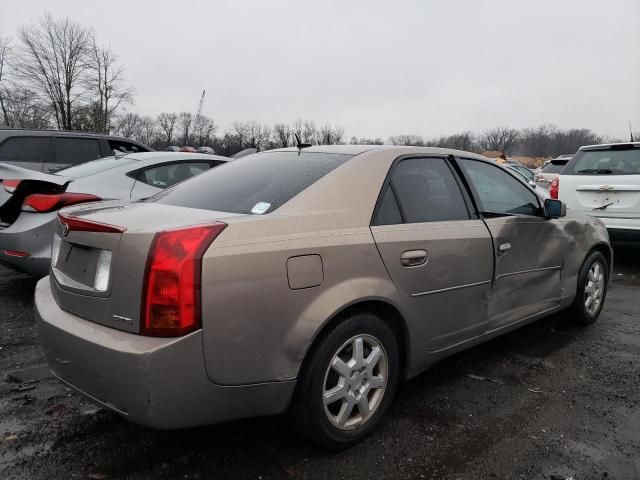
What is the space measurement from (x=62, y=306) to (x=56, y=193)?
250 cm

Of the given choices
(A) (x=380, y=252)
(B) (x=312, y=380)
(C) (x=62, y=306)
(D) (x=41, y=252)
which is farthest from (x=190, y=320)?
(D) (x=41, y=252)

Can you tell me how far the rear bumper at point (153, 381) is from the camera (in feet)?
6.26

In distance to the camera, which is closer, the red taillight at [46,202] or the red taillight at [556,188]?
the red taillight at [46,202]

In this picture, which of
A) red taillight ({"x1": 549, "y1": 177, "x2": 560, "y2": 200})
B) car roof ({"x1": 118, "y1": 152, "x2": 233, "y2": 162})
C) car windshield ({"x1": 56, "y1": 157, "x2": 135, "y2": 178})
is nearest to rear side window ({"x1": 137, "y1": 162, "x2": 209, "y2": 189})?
car roof ({"x1": 118, "y1": 152, "x2": 233, "y2": 162})

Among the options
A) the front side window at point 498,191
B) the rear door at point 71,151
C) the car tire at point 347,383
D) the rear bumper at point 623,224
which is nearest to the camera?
the car tire at point 347,383

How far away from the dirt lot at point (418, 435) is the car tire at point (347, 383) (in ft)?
0.46

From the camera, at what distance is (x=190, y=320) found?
194cm

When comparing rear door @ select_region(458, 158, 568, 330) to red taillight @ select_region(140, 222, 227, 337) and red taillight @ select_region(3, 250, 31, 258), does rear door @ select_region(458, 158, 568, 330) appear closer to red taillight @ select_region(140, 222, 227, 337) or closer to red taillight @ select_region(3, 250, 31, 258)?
red taillight @ select_region(140, 222, 227, 337)

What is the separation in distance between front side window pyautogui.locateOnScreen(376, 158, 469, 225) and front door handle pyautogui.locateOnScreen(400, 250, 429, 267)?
19cm

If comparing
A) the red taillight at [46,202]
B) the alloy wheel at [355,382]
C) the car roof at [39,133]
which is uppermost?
the car roof at [39,133]

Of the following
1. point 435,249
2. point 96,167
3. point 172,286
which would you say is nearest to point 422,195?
point 435,249

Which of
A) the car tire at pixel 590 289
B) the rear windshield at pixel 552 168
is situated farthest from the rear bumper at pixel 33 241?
the rear windshield at pixel 552 168

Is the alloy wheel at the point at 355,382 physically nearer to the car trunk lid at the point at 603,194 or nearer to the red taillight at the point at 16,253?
the red taillight at the point at 16,253

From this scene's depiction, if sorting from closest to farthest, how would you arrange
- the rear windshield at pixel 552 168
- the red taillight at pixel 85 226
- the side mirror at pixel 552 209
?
the red taillight at pixel 85 226
the side mirror at pixel 552 209
the rear windshield at pixel 552 168
